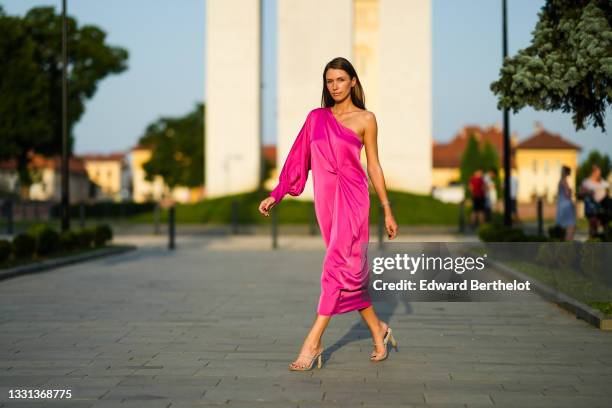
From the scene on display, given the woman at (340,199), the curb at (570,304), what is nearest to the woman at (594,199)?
the curb at (570,304)

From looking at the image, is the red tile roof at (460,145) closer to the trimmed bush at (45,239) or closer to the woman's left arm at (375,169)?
the trimmed bush at (45,239)

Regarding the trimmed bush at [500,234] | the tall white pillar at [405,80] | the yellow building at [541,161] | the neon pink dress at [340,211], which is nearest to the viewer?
the neon pink dress at [340,211]

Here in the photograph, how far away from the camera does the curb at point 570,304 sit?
24.4 ft

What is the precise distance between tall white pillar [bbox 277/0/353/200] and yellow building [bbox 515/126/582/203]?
80994 millimetres

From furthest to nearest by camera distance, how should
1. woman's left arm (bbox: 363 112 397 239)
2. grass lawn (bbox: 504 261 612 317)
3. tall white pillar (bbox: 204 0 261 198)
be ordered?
tall white pillar (bbox: 204 0 261 198)
grass lawn (bbox: 504 261 612 317)
woman's left arm (bbox: 363 112 397 239)

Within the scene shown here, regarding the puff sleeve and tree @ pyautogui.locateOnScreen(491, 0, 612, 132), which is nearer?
the puff sleeve

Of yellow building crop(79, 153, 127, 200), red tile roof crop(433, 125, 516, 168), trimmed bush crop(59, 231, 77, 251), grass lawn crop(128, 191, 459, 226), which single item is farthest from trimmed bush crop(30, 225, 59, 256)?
yellow building crop(79, 153, 127, 200)

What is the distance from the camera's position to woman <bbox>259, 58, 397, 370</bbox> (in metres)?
5.42

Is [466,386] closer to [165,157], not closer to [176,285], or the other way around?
[176,285]

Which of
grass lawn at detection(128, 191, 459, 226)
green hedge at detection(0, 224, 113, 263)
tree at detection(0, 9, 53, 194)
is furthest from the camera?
tree at detection(0, 9, 53, 194)

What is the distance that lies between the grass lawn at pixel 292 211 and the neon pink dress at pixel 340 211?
26483mm

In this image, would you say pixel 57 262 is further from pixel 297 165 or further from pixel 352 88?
pixel 352 88

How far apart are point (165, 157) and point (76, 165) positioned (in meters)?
54.7

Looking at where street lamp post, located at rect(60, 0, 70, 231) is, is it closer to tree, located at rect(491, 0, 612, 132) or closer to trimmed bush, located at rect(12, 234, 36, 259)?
trimmed bush, located at rect(12, 234, 36, 259)
